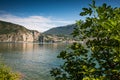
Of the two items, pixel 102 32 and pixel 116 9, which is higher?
pixel 116 9

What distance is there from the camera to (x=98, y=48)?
28.3 feet

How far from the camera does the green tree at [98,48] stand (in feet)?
24.6

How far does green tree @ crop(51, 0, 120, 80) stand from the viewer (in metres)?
7.48

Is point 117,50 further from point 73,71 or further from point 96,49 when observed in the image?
point 73,71

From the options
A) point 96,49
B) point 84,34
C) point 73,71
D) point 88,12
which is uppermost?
point 88,12

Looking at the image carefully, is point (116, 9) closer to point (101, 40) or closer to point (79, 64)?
point (101, 40)

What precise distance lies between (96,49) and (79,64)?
948 mm

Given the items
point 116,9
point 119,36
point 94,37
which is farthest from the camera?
point 94,37

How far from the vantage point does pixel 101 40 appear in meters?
8.73

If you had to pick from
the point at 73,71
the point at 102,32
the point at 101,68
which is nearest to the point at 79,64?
the point at 73,71

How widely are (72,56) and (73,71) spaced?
71 cm

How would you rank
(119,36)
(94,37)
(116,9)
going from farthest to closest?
(94,37), (116,9), (119,36)

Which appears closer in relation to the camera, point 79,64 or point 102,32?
point 102,32

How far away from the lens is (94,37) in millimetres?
8922
